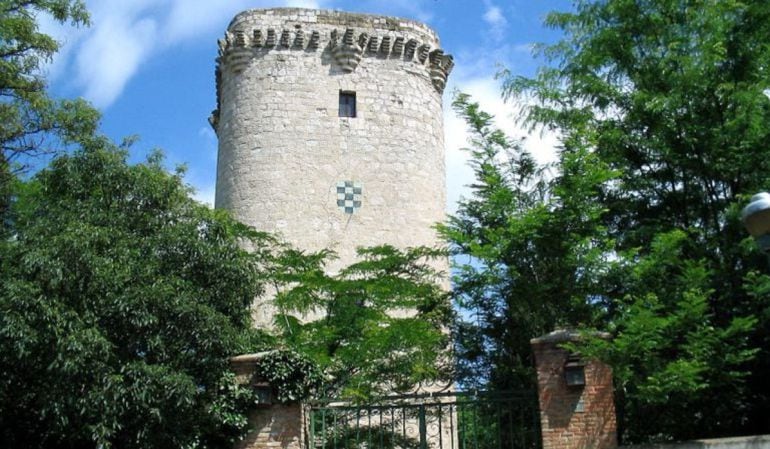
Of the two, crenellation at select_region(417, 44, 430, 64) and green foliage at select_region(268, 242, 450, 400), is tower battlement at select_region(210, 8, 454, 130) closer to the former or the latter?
crenellation at select_region(417, 44, 430, 64)

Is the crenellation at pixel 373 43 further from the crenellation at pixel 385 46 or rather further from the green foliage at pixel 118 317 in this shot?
the green foliage at pixel 118 317

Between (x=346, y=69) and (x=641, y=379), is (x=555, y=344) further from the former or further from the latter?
(x=346, y=69)

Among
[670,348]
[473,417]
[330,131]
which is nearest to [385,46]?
[330,131]

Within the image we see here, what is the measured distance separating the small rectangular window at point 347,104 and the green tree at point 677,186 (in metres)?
8.43

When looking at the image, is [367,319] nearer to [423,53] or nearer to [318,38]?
[318,38]

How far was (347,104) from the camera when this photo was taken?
23578 millimetres

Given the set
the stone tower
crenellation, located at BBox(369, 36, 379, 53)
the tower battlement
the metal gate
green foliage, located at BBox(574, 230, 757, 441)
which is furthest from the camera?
crenellation, located at BBox(369, 36, 379, 53)

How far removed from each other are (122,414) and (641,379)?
6.39 meters

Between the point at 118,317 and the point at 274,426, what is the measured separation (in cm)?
245

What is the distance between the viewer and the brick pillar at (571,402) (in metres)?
10.6

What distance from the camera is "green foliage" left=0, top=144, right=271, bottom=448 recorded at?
11.2 m

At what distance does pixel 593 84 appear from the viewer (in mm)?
14453

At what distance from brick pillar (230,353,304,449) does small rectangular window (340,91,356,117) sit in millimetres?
12668

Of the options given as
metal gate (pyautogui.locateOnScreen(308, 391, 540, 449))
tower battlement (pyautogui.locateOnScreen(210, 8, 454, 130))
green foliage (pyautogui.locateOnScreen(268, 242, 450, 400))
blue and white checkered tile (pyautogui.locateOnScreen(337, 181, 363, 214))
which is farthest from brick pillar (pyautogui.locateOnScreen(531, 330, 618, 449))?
tower battlement (pyautogui.locateOnScreen(210, 8, 454, 130))
